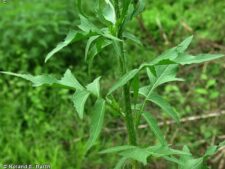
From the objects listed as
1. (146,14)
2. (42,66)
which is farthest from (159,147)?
(146,14)

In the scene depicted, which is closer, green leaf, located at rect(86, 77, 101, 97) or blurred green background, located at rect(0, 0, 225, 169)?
green leaf, located at rect(86, 77, 101, 97)

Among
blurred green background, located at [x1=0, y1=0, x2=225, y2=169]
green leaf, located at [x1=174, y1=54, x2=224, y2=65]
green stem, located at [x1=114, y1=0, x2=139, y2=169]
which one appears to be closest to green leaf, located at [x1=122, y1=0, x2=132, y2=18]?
green stem, located at [x1=114, y1=0, x2=139, y2=169]

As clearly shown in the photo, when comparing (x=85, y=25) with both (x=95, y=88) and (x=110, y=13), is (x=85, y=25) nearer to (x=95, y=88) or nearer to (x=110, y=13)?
(x=110, y=13)

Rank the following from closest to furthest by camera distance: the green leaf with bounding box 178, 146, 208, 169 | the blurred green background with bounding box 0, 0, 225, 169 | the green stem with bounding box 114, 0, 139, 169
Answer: the green stem with bounding box 114, 0, 139, 169
the green leaf with bounding box 178, 146, 208, 169
the blurred green background with bounding box 0, 0, 225, 169

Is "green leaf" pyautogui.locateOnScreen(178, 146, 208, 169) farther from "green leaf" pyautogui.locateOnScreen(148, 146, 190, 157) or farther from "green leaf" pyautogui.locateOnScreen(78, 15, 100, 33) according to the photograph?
"green leaf" pyautogui.locateOnScreen(78, 15, 100, 33)

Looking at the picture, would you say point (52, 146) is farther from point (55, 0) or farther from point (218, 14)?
point (218, 14)

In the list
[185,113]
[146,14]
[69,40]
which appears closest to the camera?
[69,40]

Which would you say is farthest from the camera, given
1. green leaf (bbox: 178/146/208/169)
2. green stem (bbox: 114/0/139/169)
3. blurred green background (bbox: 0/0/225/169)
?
blurred green background (bbox: 0/0/225/169)

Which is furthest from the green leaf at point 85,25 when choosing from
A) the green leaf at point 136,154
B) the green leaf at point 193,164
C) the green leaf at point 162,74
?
the green leaf at point 193,164
